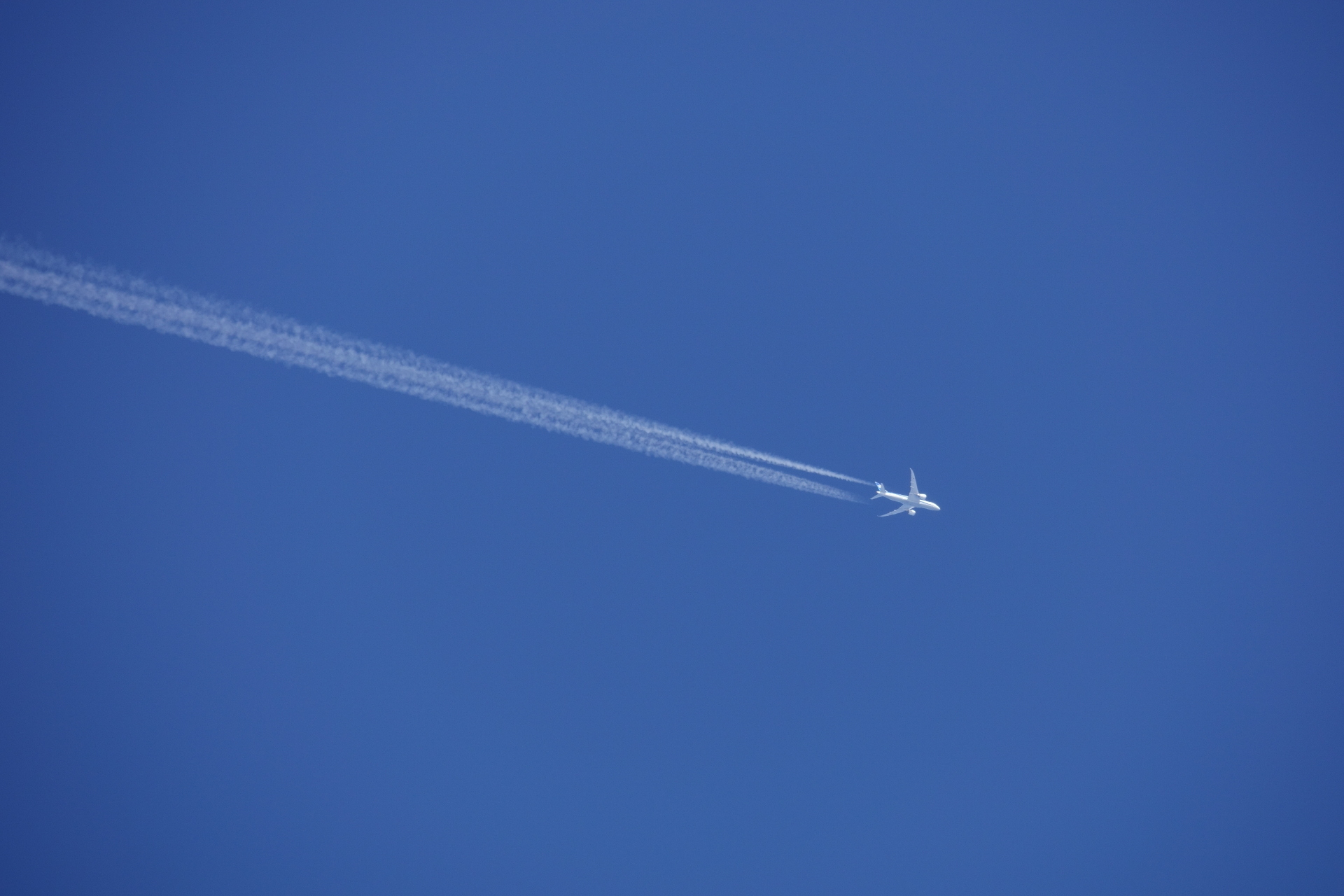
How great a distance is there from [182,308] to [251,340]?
170 cm

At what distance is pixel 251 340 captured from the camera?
66.6ft

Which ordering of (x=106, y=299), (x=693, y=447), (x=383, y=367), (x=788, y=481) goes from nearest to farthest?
1. (x=106, y=299)
2. (x=383, y=367)
3. (x=693, y=447)
4. (x=788, y=481)

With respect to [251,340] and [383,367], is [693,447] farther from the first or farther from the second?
[251,340]

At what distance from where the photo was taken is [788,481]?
94.8ft

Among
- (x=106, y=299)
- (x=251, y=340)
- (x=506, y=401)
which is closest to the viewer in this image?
(x=106, y=299)

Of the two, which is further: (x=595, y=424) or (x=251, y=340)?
(x=595, y=424)

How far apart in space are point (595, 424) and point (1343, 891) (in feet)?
141

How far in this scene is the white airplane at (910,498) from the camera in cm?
2928

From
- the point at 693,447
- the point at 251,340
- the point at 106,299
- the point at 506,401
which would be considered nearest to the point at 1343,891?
the point at 693,447

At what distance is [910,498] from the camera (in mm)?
29406

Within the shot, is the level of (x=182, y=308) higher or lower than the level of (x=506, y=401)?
lower

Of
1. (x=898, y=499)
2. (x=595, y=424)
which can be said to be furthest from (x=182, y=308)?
(x=898, y=499)

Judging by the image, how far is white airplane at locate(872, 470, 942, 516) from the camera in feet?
96.1

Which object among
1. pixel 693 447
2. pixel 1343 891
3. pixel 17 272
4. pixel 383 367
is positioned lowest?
pixel 1343 891
